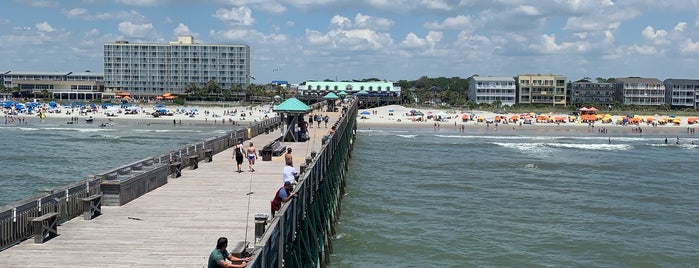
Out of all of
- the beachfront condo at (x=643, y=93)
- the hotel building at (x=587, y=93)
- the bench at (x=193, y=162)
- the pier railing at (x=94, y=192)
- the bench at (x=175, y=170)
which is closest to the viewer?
the pier railing at (x=94, y=192)

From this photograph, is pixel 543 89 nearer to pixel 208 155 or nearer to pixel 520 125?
pixel 520 125

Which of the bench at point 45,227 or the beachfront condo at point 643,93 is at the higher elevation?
the beachfront condo at point 643,93

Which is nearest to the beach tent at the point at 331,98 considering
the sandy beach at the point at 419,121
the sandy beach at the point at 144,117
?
the sandy beach at the point at 419,121

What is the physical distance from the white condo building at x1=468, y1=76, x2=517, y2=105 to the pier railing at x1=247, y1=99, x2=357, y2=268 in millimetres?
129571

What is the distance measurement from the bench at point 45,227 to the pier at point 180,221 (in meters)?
0.06

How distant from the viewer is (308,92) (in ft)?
506

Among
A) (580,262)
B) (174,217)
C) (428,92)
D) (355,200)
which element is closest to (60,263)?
(174,217)

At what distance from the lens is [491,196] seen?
3453cm

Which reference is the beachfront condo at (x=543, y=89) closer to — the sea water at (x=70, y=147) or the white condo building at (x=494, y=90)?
the white condo building at (x=494, y=90)

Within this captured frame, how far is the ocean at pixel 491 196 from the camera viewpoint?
2272cm

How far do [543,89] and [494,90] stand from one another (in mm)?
9714

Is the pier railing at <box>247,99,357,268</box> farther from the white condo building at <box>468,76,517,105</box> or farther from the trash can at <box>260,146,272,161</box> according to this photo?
the white condo building at <box>468,76,517,105</box>

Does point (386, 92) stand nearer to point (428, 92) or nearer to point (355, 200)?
point (428, 92)

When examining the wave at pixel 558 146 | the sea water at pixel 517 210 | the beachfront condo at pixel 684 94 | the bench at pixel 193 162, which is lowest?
the sea water at pixel 517 210
